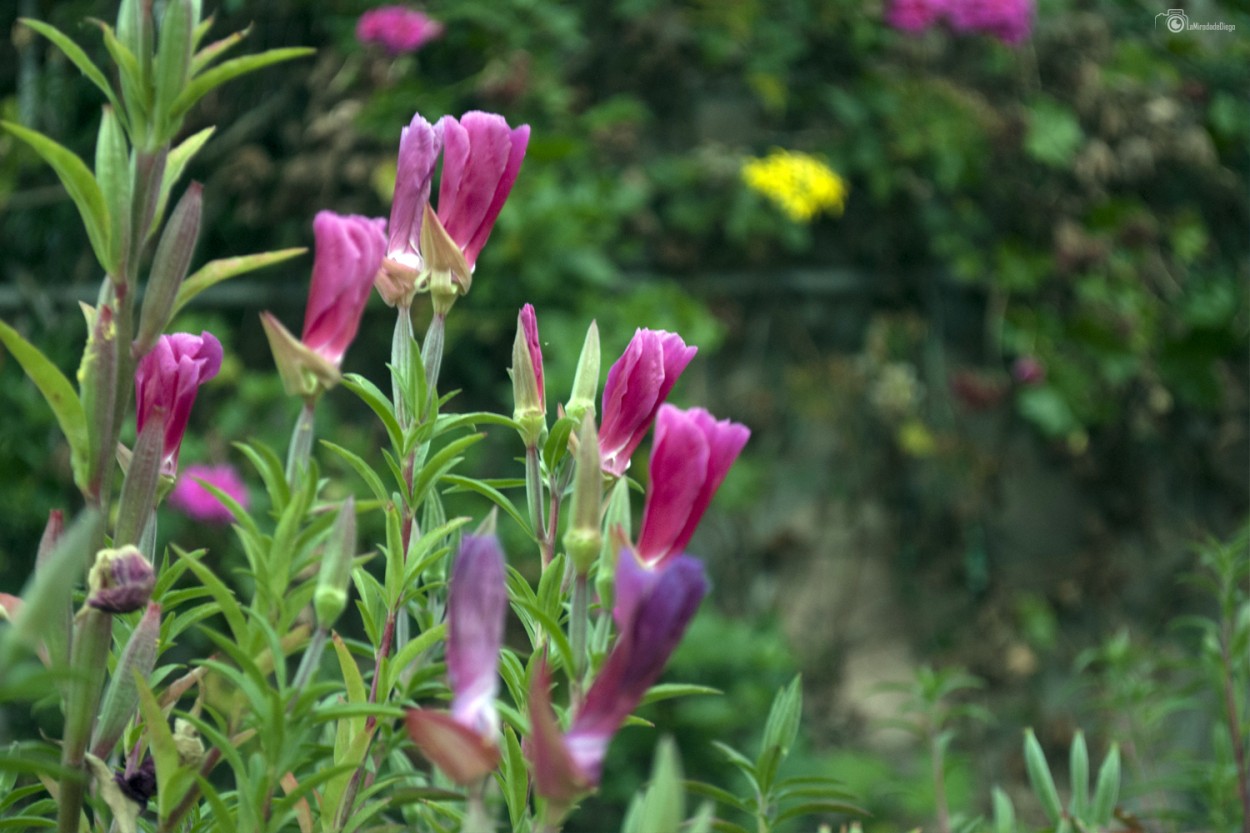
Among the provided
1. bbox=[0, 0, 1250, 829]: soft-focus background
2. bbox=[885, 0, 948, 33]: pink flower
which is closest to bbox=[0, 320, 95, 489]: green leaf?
bbox=[0, 0, 1250, 829]: soft-focus background

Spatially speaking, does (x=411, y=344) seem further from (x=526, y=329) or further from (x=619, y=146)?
(x=619, y=146)

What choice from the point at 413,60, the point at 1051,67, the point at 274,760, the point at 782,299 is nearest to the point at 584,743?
the point at 274,760

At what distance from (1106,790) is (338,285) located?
53 cm

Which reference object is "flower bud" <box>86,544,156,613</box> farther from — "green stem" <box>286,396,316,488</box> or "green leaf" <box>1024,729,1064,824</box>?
"green leaf" <box>1024,729,1064,824</box>

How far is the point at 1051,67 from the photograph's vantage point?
3.28 meters

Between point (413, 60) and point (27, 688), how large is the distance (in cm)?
243

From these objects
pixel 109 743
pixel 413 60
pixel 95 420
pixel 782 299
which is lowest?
pixel 782 299

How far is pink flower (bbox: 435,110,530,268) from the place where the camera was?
546mm

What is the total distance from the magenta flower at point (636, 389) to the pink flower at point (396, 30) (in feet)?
6.78

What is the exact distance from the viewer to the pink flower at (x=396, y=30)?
2436mm

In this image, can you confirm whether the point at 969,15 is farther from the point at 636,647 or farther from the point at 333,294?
the point at 636,647

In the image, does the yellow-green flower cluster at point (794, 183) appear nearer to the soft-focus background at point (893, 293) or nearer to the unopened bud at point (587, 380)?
the soft-focus background at point (893, 293)

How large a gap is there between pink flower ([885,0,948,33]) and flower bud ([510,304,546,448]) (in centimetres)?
262

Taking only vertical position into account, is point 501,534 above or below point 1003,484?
above
